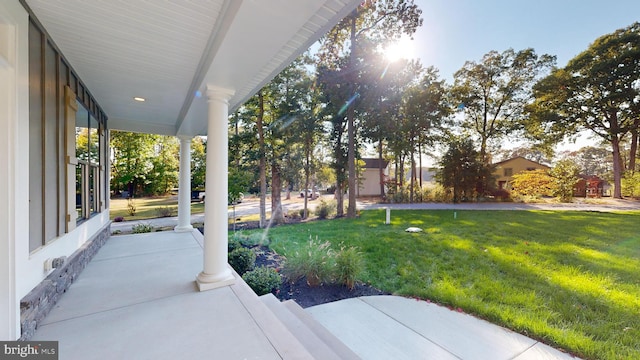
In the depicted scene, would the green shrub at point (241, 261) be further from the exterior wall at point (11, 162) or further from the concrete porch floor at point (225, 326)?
the exterior wall at point (11, 162)

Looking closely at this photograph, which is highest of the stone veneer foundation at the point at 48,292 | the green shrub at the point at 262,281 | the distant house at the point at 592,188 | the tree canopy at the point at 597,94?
the tree canopy at the point at 597,94

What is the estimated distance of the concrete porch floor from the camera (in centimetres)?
187

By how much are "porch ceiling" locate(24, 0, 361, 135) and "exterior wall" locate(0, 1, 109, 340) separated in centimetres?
40

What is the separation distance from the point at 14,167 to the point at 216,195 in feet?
5.13

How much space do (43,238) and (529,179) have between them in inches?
768

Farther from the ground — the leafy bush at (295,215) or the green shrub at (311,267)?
the green shrub at (311,267)

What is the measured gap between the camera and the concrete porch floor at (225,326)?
187cm

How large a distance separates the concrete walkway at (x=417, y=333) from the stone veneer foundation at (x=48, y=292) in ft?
8.28

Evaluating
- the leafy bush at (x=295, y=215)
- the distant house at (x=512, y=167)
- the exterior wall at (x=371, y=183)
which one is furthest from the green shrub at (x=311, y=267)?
the distant house at (x=512, y=167)

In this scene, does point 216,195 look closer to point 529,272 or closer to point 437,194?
point 529,272

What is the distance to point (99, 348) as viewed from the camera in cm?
184

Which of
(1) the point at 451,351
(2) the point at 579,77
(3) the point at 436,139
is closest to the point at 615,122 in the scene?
(2) the point at 579,77

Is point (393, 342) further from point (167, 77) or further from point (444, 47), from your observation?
point (444, 47)

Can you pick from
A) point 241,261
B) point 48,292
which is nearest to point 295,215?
point 241,261
